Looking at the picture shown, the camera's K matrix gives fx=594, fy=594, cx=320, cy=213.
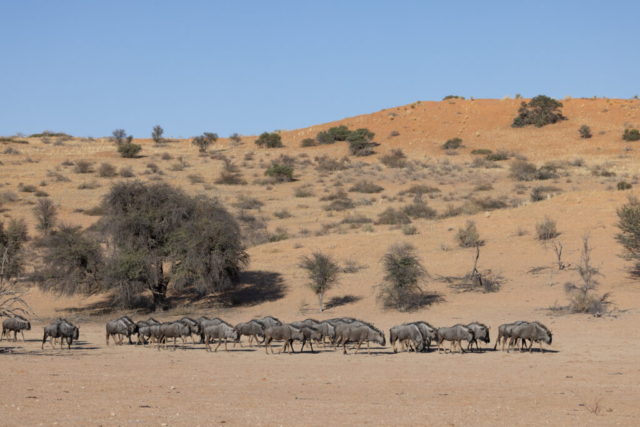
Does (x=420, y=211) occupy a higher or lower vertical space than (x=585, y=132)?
lower

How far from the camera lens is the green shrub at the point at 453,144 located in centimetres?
6906

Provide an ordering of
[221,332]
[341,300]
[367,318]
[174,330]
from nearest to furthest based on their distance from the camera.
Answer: [221,332]
[174,330]
[367,318]
[341,300]

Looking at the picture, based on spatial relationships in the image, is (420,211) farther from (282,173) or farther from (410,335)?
(410,335)

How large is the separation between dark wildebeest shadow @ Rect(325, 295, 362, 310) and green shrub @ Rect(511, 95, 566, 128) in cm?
5594

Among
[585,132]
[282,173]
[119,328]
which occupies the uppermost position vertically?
[585,132]

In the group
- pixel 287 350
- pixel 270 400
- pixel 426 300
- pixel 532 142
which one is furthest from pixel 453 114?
pixel 270 400

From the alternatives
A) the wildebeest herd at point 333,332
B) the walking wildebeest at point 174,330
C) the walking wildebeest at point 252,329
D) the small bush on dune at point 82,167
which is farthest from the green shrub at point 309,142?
the walking wildebeest at point 174,330

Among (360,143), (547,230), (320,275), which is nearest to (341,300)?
(320,275)

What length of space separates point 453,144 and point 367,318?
164ft

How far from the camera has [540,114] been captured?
7519 centimetres

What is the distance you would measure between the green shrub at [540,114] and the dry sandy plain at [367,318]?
11873 mm

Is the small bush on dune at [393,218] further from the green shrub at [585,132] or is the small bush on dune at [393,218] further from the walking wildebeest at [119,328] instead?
the green shrub at [585,132]

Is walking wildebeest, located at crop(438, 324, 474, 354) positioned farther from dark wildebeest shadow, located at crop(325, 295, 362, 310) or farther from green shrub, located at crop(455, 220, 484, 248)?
green shrub, located at crop(455, 220, 484, 248)

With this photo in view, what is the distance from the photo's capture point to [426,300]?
24.5 meters
